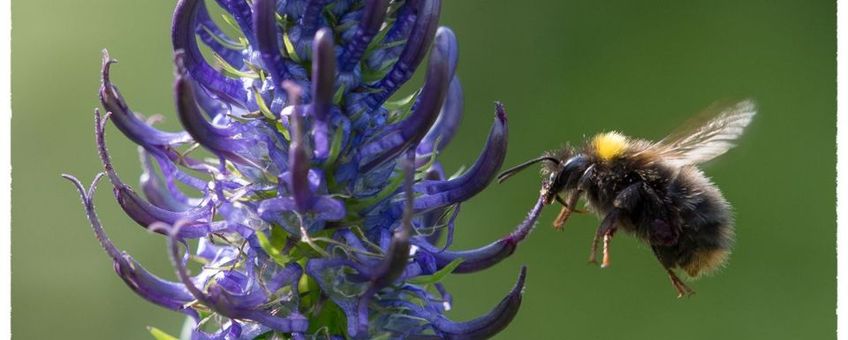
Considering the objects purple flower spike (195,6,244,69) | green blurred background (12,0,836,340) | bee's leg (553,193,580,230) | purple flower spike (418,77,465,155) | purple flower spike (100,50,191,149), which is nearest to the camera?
purple flower spike (100,50,191,149)

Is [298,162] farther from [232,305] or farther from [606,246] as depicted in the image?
[606,246]

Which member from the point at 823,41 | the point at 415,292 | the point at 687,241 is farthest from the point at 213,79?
the point at 823,41

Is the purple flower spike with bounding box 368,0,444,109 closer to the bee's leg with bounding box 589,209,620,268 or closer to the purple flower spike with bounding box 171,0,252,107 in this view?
the purple flower spike with bounding box 171,0,252,107

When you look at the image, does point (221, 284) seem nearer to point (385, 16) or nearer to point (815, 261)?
A: point (385, 16)

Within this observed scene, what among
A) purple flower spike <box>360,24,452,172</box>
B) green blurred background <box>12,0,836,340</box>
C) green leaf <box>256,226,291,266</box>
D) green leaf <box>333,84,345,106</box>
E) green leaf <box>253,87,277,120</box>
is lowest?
green blurred background <box>12,0,836,340</box>

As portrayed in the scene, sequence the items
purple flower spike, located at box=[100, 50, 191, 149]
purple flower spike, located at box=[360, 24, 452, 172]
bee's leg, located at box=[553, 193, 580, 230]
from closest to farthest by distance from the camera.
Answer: purple flower spike, located at box=[360, 24, 452, 172]
purple flower spike, located at box=[100, 50, 191, 149]
bee's leg, located at box=[553, 193, 580, 230]

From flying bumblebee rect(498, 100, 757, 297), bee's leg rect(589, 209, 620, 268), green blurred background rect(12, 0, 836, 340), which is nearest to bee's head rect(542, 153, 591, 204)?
flying bumblebee rect(498, 100, 757, 297)

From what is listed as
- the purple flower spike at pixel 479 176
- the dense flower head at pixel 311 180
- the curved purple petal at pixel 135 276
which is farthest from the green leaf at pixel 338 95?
the curved purple petal at pixel 135 276

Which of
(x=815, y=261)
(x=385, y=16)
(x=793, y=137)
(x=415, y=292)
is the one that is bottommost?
(x=815, y=261)
